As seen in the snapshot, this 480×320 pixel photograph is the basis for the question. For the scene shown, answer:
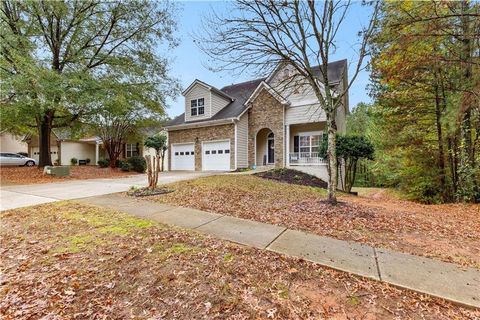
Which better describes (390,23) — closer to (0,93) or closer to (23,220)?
(23,220)

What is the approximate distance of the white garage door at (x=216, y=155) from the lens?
Result: 1616cm

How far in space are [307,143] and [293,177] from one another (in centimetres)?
345

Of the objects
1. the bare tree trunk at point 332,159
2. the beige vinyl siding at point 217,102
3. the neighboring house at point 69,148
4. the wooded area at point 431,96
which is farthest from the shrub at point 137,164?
the wooded area at point 431,96

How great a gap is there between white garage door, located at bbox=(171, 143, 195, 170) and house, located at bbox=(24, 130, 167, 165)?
6973 millimetres

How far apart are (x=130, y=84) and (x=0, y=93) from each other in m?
5.87

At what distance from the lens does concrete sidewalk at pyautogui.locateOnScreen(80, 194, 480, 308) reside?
2.85 metres

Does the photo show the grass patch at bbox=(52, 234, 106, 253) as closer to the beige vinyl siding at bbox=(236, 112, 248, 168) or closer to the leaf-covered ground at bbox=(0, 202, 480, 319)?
the leaf-covered ground at bbox=(0, 202, 480, 319)

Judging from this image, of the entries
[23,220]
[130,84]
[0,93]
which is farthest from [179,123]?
[23,220]

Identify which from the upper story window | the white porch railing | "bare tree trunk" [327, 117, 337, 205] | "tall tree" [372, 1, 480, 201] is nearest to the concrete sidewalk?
"bare tree trunk" [327, 117, 337, 205]

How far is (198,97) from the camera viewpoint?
60.0 feet

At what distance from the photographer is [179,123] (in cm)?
1930

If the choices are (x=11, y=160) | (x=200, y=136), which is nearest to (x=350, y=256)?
(x=200, y=136)

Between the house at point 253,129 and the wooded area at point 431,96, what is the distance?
3819 mm

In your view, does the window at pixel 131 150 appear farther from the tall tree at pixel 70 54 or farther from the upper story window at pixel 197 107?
the upper story window at pixel 197 107
